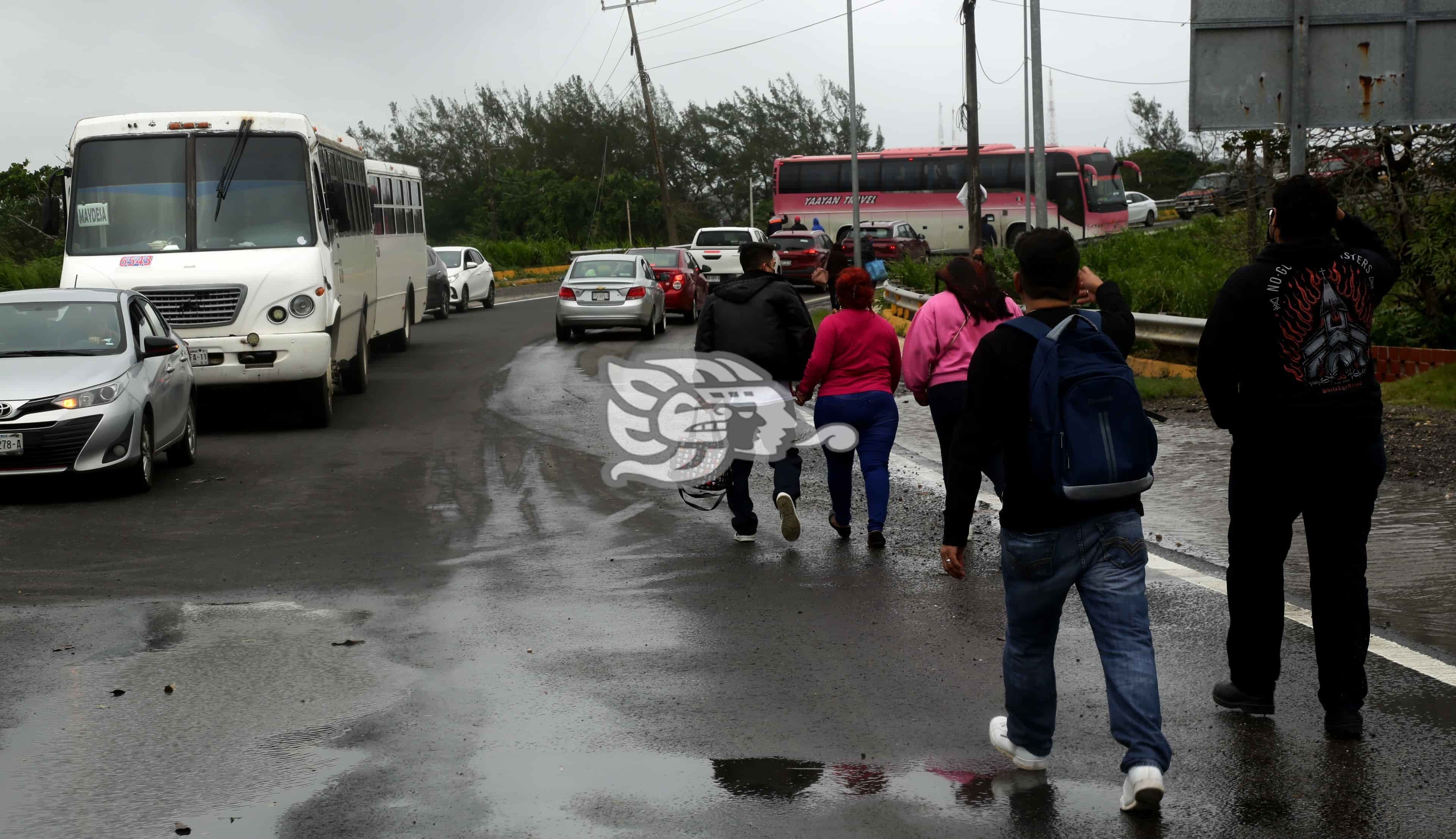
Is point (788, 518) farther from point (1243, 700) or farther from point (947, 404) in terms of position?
point (1243, 700)

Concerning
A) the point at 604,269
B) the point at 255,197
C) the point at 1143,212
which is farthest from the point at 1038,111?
the point at 1143,212

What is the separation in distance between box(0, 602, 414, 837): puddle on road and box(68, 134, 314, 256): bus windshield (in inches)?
326

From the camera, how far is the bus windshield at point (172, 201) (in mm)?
14664

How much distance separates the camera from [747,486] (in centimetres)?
898

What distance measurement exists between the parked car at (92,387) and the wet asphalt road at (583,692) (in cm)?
45

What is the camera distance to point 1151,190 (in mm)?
89000

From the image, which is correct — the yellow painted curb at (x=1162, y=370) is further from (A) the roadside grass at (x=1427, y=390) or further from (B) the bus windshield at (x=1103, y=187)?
(B) the bus windshield at (x=1103, y=187)

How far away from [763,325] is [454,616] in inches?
109

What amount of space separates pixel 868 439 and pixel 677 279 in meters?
21.1

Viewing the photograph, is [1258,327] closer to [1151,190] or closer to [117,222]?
[117,222]

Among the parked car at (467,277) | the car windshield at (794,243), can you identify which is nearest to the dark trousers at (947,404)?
the parked car at (467,277)

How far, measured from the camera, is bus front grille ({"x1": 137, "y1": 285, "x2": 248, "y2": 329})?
1424 centimetres

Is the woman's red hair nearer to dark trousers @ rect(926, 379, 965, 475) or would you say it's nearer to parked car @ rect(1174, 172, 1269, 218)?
dark trousers @ rect(926, 379, 965, 475)

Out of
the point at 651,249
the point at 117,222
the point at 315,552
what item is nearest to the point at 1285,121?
the point at 315,552
